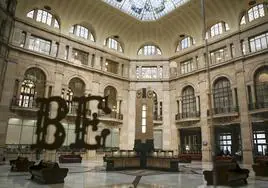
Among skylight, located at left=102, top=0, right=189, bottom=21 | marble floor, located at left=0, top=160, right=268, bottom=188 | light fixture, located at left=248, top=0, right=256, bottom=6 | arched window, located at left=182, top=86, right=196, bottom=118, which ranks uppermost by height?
skylight, located at left=102, top=0, right=189, bottom=21

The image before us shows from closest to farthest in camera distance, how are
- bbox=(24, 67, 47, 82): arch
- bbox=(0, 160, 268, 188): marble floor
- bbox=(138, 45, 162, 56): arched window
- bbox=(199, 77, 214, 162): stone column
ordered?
bbox=(0, 160, 268, 188): marble floor → bbox=(24, 67, 47, 82): arch → bbox=(199, 77, 214, 162): stone column → bbox=(138, 45, 162, 56): arched window

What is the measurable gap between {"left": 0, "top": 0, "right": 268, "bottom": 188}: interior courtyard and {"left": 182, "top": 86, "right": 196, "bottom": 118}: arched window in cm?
14

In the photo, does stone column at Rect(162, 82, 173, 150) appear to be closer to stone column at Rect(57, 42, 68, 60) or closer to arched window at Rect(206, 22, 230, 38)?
arched window at Rect(206, 22, 230, 38)

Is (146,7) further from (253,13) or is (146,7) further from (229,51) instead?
(253,13)

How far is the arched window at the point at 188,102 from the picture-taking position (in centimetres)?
2714

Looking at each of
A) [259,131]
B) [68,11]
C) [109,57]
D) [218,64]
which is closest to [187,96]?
[218,64]

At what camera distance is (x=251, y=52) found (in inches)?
882

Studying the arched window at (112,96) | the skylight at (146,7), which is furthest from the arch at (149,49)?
the arched window at (112,96)

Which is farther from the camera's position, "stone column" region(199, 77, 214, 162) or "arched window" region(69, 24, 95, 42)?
"arched window" region(69, 24, 95, 42)

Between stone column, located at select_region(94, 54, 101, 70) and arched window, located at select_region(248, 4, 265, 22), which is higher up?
arched window, located at select_region(248, 4, 265, 22)

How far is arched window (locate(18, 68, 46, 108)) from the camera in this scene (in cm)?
2219

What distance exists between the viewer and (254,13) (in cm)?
2289

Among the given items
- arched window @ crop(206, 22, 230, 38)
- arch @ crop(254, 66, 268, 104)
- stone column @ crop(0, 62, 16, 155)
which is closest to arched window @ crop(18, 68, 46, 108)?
stone column @ crop(0, 62, 16, 155)

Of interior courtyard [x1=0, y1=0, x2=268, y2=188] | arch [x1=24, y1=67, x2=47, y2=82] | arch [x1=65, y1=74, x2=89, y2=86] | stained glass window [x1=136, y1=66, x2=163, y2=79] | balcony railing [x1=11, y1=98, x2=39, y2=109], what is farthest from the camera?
stained glass window [x1=136, y1=66, x2=163, y2=79]
